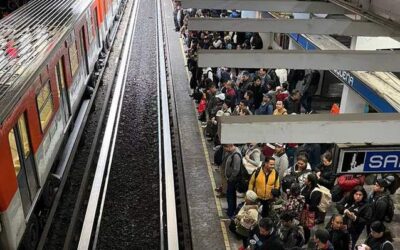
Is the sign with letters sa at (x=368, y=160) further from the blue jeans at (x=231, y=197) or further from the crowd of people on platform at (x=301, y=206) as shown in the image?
the blue jeans at (x=231, y=197)

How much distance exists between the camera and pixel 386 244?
647 cm

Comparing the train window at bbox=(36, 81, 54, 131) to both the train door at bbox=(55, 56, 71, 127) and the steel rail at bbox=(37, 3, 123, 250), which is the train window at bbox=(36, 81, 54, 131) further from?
the steel rail at bbox=(37, 3, 123, 250)

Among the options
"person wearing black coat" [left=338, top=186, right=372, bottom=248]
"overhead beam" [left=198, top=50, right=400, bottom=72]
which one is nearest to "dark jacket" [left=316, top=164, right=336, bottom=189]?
"person wearing black coat" [left=338, top=186, right=372, bottom=248]

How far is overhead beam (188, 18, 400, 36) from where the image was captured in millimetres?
6266

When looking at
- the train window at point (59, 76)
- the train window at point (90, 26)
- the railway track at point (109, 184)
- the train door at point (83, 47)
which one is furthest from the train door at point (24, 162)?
the train window at point (90, 26)

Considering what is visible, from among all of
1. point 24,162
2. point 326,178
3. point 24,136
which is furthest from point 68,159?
point 326,178

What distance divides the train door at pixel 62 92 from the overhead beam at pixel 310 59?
5.98 m

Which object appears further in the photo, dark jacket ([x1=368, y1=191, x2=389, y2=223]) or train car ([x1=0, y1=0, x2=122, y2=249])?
dark jacket ([x1=368, y1=191, x2=389, y2=223])

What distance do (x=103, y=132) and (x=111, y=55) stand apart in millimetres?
8523

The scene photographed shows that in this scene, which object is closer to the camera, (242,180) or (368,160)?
(368,160)

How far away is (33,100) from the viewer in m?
8.08

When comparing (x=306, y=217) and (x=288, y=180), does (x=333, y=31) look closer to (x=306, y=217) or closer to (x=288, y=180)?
(x=288, y=180)

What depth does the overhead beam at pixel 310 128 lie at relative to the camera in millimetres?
3086

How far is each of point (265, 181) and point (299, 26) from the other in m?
2.82
